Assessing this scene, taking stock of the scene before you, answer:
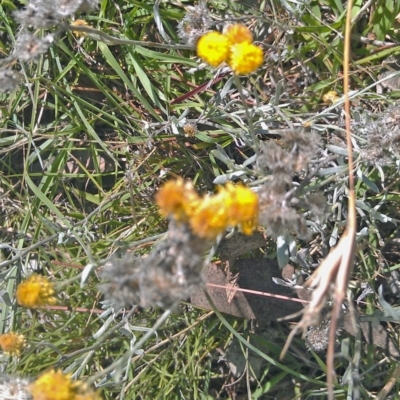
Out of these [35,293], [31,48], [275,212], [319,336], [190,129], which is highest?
[31,48]

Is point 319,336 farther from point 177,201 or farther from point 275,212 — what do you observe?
point 177,201

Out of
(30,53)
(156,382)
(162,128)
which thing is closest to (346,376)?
(156,382)

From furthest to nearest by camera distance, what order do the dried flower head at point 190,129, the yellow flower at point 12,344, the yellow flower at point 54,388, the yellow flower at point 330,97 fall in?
the dried flower head at point 190,129 < the yellow flower at point 330,97 < the yellow flower at point 12,344 < the yellow flower at point 54,388

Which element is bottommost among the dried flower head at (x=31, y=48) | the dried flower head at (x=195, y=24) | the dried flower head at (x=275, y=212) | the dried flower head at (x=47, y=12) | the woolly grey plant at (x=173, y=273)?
the dried flower head at (x=275, y=212)

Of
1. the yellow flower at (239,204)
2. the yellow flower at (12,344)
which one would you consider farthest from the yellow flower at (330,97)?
the yellow flower at (12,344)

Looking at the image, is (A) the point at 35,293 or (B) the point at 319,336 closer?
(A) the point at 35,293

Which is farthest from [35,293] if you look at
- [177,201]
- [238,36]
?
[238,36]

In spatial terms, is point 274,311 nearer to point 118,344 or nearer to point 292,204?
point 118,344

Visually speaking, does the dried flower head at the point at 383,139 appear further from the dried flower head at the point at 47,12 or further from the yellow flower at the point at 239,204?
the dried flower head at the point at 47,12
